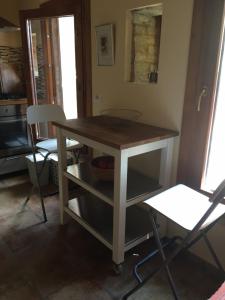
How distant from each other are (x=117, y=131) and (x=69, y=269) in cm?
98

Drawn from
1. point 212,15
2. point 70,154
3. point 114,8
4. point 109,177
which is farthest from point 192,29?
point 70,154

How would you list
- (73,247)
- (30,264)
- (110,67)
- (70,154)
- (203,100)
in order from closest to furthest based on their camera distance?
(203,100), (30,264), (73,247), (110,67), (70,154)

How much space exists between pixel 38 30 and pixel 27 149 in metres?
1.41

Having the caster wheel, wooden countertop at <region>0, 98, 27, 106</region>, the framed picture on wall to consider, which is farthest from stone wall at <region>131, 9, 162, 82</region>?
wooden countertop at <region>0, 98, 27, 106</region>

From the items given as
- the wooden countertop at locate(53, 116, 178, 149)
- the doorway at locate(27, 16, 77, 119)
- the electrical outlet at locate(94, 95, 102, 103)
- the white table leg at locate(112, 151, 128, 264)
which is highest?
the doorway at locate(27, 16, 77, 119)

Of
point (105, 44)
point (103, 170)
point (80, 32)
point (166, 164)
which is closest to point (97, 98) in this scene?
point (105, 44)

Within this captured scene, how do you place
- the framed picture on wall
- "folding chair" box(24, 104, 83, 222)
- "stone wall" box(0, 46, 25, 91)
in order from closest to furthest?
1. the framed picture on wall
2. "folding chair" box(24, 104, 83, 222)
3. "stone wall" box(0, 46, 25, 91)

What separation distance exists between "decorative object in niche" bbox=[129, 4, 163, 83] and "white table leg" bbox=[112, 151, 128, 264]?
793 mm

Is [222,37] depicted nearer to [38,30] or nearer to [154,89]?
[154,89]

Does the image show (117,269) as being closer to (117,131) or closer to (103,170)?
(103,170)

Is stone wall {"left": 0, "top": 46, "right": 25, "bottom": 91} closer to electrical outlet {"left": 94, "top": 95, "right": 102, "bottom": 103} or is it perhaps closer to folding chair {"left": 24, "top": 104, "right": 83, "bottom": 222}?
folding chair {"left": 24, "top": 104, "right": 83, "bottom": 222}

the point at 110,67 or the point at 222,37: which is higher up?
the point at 222,37

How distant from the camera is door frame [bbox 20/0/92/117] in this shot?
7.50ft

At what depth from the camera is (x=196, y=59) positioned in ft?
5.01
